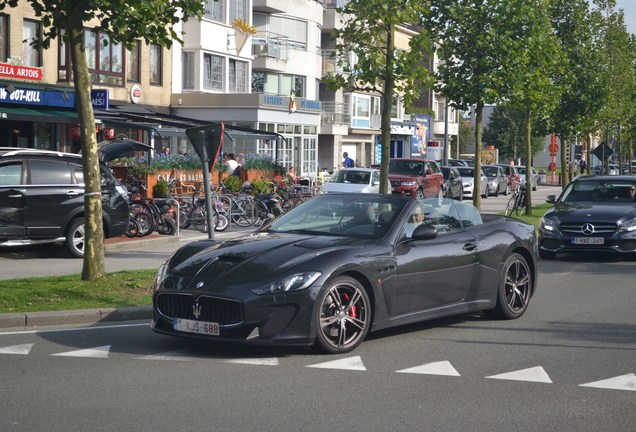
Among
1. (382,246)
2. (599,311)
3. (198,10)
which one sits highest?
(198,10)

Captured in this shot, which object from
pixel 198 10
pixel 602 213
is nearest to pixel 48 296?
pixel 198 10

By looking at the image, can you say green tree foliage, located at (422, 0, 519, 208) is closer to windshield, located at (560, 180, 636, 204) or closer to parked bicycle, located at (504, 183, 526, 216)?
parked bicycle, located at (504, 183, 526, 216)

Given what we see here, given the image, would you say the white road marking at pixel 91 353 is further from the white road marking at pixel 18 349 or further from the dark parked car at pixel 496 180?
the dark parked car at pixel 496 180

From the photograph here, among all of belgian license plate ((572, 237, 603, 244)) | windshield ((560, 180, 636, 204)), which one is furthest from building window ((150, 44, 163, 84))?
belgian license plate ((572, 237, 603, 244))

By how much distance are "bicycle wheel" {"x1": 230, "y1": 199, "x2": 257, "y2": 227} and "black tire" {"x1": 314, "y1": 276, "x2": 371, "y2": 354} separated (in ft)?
56.0

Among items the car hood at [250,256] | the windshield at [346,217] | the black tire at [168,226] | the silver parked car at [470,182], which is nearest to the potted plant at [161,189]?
A: the black tire at [168,226]

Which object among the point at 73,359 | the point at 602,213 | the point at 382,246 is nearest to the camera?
the point at 73,359

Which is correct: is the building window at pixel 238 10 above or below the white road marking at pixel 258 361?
above

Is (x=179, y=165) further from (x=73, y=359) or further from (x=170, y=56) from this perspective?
(x=73, y=359)

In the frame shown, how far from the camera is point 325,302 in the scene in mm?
8984

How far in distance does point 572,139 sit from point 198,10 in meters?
29.2

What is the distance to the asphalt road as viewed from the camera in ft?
22.5

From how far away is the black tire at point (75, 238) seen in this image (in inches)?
701

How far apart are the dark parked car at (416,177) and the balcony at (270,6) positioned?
1705 centimetres
